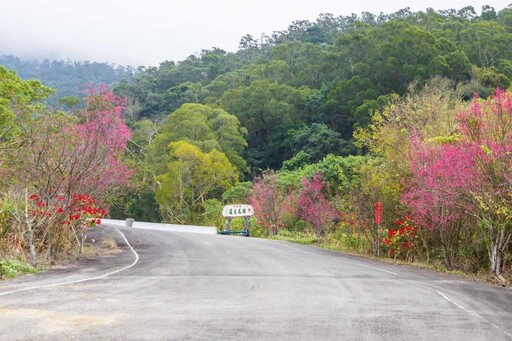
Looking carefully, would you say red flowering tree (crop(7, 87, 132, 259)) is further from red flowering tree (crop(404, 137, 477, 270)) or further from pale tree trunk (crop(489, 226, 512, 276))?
pale tree trunk (crop(489, 226, 512, 276))

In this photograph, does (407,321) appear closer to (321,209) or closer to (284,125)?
(321,209)

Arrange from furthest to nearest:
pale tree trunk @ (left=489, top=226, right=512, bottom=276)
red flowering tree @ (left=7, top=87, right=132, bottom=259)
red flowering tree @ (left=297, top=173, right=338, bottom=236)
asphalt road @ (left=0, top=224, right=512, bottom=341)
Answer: red flowering tree @ (left=297, top=173, right=338, bottom=236)
red flowering tree @ (left=7, top=87, right=132, bottom=259)
pale tree trunk @ (left=489, top=226, right=512, bottom=276)
asphalt road @ (left=0, top=224, right=512, bottom=341)

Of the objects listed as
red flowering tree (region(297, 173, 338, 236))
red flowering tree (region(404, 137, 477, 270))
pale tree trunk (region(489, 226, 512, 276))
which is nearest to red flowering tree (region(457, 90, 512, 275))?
pale tree trunk (region(489, 226, 512, 276))

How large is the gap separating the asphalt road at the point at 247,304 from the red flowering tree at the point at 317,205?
49.1ft

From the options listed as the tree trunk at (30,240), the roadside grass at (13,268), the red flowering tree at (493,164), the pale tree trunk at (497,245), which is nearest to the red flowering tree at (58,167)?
the tree trunk at (30,240)

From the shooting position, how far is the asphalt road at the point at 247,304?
7684mm

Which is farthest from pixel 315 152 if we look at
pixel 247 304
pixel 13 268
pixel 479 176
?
pixel 247 304

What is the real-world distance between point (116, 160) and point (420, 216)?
38.7ft

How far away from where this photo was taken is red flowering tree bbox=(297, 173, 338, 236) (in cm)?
3178

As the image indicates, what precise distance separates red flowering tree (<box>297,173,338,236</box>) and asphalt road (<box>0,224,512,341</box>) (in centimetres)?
1497

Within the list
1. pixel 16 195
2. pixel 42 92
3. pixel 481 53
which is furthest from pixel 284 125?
pixel 16 195

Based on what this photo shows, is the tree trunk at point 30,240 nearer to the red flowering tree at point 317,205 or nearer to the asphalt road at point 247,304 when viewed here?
the asphalt road at point 247,304

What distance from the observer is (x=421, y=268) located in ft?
63.2

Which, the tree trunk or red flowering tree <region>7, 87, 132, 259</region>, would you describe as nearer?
the tree trunk
